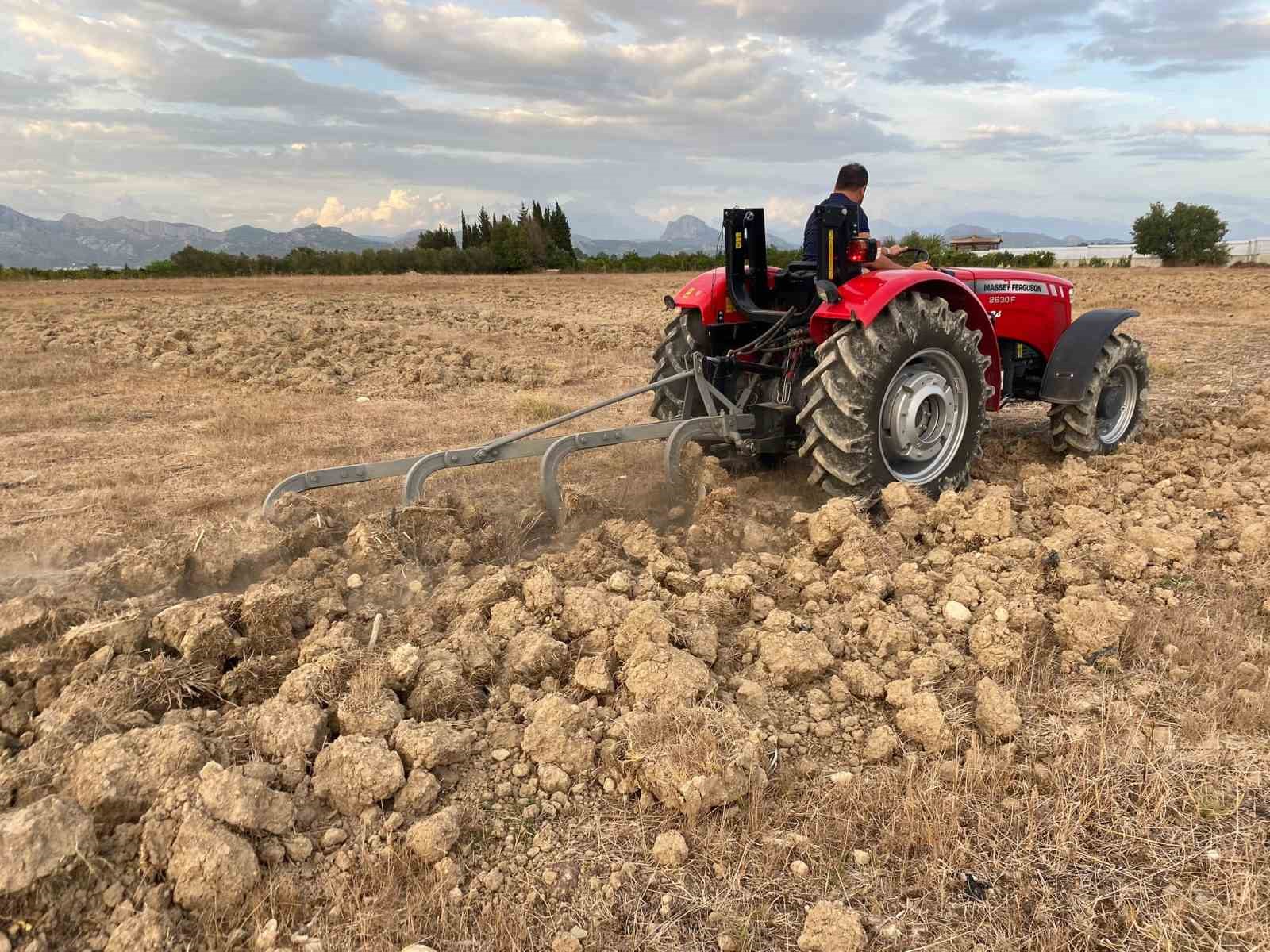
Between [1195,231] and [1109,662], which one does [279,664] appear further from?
[1195,231]

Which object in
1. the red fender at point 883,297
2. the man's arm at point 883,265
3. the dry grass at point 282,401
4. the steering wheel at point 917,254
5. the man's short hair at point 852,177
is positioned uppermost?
the man's short hair at point 852,177

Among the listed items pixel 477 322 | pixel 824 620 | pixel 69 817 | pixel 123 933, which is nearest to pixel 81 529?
pixel 69 817

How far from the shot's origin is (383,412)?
306 inches

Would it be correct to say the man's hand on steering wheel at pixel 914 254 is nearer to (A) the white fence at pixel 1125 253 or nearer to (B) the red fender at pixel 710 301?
(B) the red fender at pixel 710 301

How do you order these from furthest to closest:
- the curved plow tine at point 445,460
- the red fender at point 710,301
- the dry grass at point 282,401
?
the red fender at point 710,301, the dry grass at point 282,401, the curved plow tine at point 445,460

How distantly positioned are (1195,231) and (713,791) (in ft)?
169

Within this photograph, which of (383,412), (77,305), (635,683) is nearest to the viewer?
(635,683)

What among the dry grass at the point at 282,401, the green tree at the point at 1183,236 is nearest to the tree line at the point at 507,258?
the green tree at the point at 1183,236

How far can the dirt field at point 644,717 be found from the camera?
1.99m

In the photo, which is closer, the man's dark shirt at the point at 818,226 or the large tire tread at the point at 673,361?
the man's dark shirt at the point at 818,226

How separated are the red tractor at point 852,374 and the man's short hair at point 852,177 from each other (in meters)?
0.38

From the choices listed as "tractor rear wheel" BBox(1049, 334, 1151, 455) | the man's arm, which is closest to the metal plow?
the man's arm

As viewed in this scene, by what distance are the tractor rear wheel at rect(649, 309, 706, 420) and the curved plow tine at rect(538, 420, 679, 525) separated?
875 millimetres

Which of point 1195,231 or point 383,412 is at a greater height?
point 1195,231
